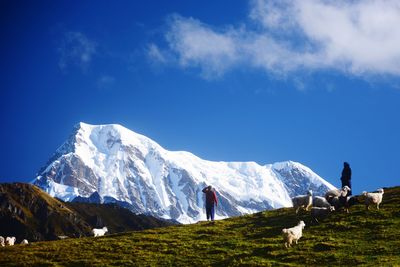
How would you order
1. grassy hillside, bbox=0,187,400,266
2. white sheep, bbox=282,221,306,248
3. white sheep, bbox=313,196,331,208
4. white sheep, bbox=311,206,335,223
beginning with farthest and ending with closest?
1. white sheep, bbox=313,196,331,208
2. white sheep, bbox=311,206,335,223
3. white sheep, bbox=282,221,306,248
4. grassy hillside, bbox=0,187,400,266

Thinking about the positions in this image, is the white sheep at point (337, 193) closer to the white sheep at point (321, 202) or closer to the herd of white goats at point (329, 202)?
the herd of white goats at point (329, 202)

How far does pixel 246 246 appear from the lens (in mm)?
34469

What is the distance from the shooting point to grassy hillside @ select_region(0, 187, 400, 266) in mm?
30531

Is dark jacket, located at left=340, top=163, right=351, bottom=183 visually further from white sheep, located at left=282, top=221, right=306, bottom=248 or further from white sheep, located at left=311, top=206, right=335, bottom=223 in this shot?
white sheep, located at left=282, top=221, right=306, bottom=248

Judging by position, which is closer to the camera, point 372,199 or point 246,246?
point 246,246

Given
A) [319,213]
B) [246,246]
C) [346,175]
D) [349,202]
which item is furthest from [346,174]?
[246,246]

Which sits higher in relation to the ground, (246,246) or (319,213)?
(319,213)

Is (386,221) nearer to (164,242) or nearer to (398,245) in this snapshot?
(398,245)

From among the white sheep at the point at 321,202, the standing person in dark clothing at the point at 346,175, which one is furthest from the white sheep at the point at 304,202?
the standing person in dark clothing at the point at 346,175

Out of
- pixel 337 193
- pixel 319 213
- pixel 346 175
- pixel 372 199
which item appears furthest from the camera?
pixel 346 175

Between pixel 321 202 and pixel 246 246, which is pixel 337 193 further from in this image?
pixel 246 246

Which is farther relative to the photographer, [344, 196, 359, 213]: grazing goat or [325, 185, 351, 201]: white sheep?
[325, 185, 351, 201]: white sheep

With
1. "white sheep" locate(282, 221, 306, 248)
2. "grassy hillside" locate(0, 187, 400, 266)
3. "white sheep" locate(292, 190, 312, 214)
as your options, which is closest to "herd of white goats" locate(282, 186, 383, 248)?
"white sheep" locate(292, 190, 312, 214)

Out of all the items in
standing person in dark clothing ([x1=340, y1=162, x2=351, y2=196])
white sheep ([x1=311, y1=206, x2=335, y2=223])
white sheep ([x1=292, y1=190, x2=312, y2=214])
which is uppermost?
standing person in dark clothing ([x1=340, y1=162, x2=351, y2=196])
